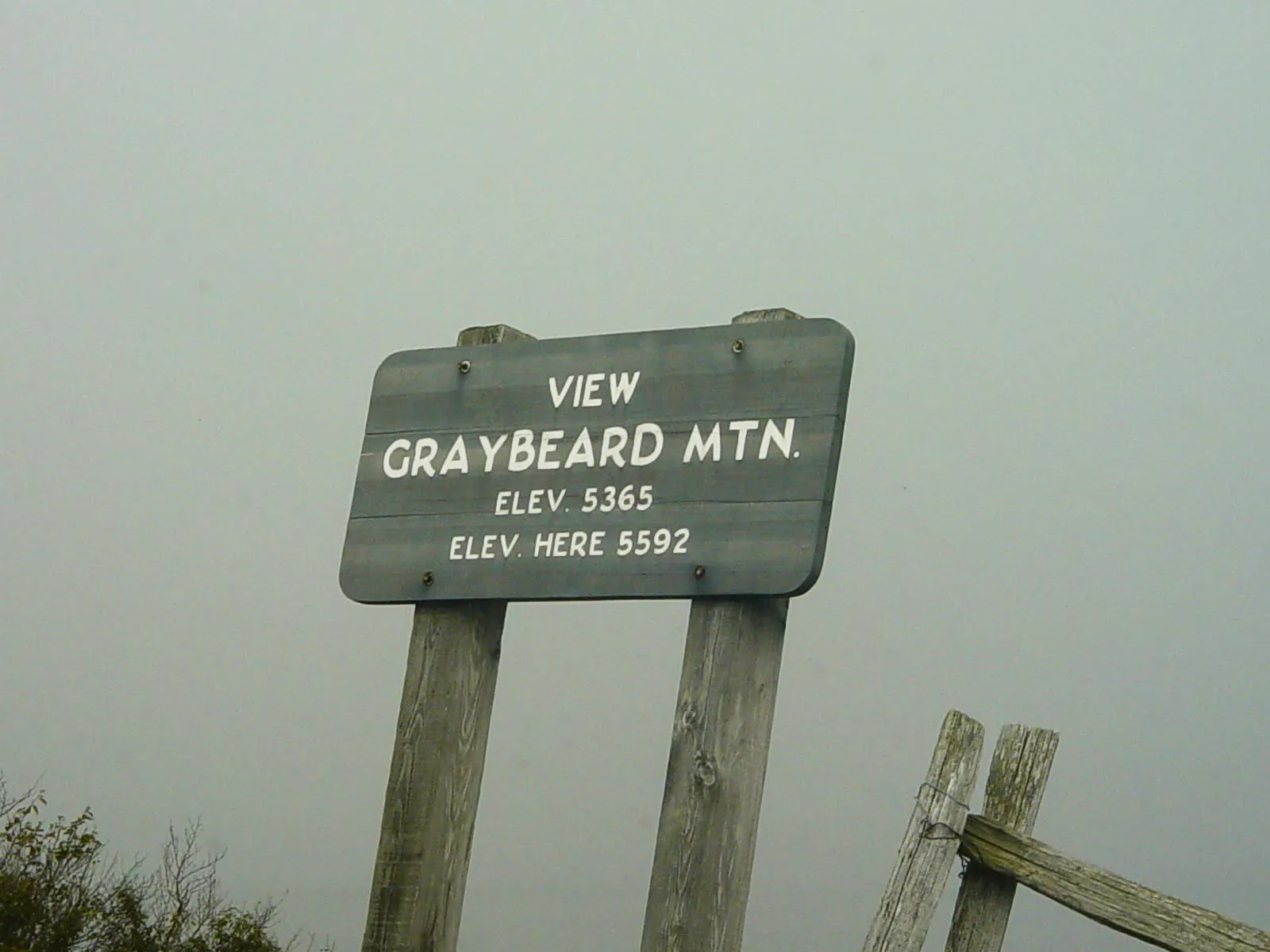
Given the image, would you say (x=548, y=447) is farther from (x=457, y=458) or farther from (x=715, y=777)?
(x=715, y=777)

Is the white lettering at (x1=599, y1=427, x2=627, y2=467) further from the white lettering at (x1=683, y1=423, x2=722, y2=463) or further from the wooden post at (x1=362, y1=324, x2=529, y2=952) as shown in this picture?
the wooden post at (x1=362, y1=324, x2=529, y2=952)

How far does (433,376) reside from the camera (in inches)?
169

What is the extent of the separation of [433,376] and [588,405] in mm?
512

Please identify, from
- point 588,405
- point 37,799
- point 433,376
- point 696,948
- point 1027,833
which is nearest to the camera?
point 696,948

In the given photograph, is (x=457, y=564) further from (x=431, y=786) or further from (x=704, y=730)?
(x=704, y=730)

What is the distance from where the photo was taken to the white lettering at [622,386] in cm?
392

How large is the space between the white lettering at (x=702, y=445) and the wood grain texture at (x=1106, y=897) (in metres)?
1.46

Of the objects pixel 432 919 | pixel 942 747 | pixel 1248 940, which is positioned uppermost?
pixel 942 747

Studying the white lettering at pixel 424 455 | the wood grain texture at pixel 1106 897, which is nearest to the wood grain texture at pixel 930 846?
the wood grain texture at pixel 1106 897

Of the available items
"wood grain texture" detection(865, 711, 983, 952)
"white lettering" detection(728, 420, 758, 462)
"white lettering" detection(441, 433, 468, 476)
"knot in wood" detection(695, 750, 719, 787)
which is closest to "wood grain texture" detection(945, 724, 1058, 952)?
"wood grain texture" detection(865, 711, 983, 952)

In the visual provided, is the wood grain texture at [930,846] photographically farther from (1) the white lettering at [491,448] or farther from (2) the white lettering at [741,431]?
(1) the white lettering at [491,448]

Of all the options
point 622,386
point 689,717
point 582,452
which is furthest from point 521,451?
point 689,717

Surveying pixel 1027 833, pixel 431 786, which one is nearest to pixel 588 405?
pixel 431 786

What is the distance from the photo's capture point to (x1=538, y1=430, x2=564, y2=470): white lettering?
397 cm
